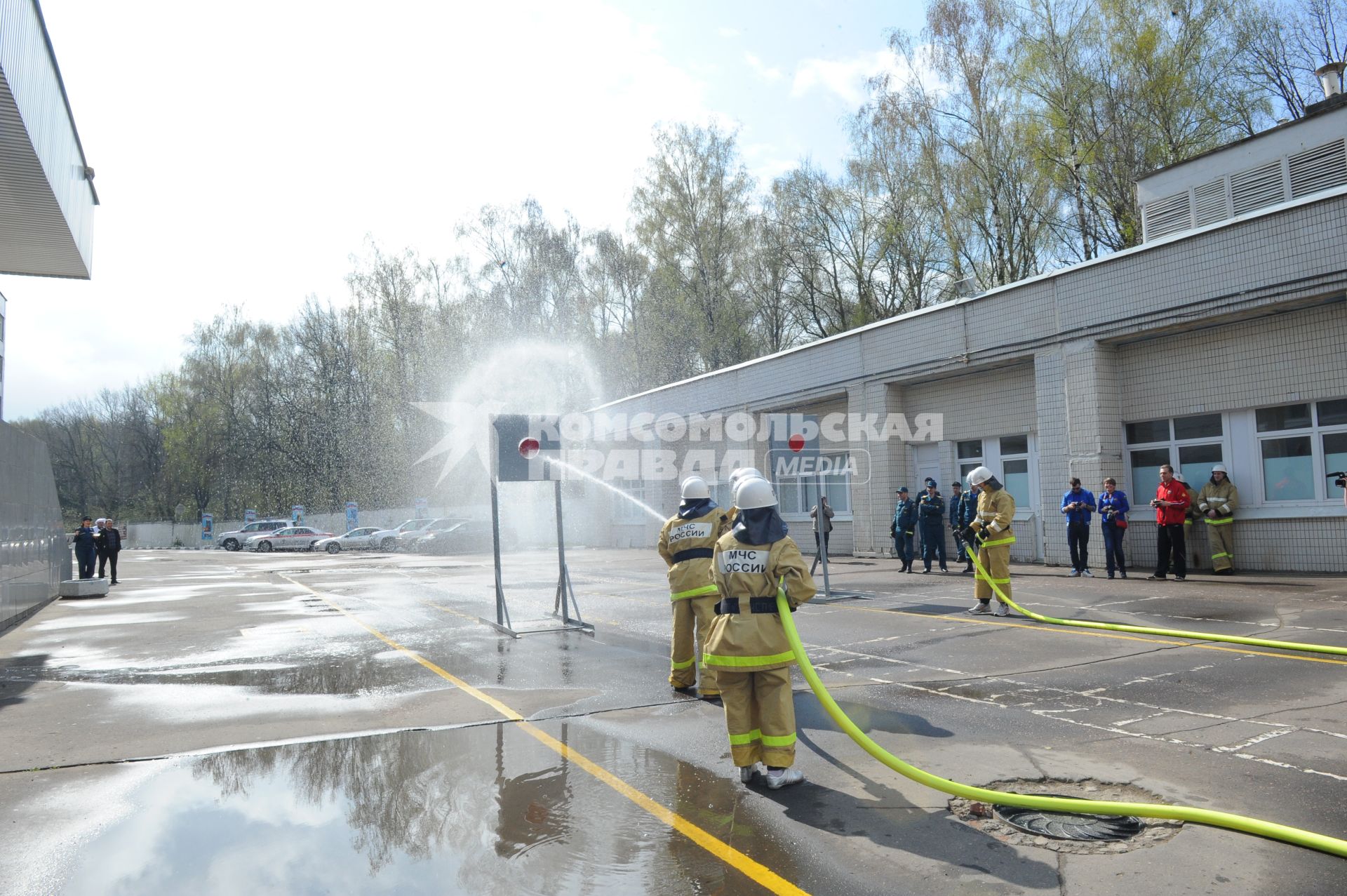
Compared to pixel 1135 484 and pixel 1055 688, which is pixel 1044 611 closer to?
pixel 1055 688

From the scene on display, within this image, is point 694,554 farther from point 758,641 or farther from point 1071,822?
point 1071,822

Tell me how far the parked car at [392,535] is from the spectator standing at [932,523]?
2791cm

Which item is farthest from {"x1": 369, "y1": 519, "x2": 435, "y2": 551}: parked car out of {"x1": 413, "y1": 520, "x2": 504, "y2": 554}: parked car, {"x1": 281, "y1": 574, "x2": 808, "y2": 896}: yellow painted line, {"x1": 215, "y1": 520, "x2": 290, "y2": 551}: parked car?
{"x1": 281, "y1": 574, "x2": 808, "y2": 896}: yellow painted line

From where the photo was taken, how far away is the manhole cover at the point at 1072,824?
14.2 feet

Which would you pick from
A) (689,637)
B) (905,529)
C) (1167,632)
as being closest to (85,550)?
(905,529)

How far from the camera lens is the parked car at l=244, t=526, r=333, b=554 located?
5044 centimetres

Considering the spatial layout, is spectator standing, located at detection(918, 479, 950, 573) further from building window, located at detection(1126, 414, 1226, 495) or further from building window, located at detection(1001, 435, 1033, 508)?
building window, located at detection(1126, 414, 1226, 495)

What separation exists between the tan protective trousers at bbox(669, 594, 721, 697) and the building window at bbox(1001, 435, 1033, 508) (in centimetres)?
1349

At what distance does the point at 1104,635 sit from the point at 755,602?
6.38 metres

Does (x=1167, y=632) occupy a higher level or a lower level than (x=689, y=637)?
lower

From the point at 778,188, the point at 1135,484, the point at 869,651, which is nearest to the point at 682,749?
the point at 869,651

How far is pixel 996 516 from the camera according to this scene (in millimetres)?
11477

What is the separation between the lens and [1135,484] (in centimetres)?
1683

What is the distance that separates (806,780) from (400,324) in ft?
150
